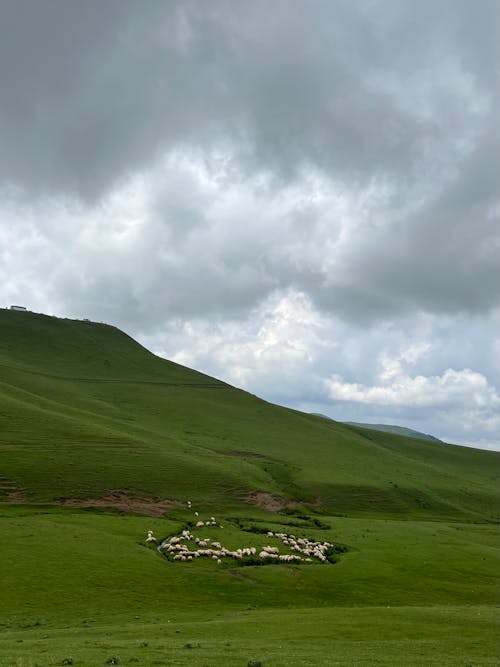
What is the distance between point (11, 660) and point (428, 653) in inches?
685

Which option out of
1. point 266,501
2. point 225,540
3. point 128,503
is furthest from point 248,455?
point 225,540

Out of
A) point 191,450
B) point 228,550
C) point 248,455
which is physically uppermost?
point 248,455

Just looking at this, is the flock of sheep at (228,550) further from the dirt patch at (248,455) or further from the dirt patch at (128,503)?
the dirt patch at (248,455)

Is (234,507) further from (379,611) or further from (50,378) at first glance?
(50,378)

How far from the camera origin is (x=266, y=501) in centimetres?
7538

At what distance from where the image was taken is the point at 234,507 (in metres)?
71.1

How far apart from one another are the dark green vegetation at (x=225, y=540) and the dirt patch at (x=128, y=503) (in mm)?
386

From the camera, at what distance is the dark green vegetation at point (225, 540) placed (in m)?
27.2

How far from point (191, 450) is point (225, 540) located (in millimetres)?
41802

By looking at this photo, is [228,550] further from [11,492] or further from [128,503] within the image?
[11,492]

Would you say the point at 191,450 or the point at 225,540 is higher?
the point at 191,450

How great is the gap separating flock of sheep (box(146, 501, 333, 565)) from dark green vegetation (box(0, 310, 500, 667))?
2.02 m

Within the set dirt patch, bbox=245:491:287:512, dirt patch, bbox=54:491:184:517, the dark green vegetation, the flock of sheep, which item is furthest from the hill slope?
the flock of sheep

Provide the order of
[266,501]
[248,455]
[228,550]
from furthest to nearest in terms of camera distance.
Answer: [248,455] < [266,501] < [228,550]
